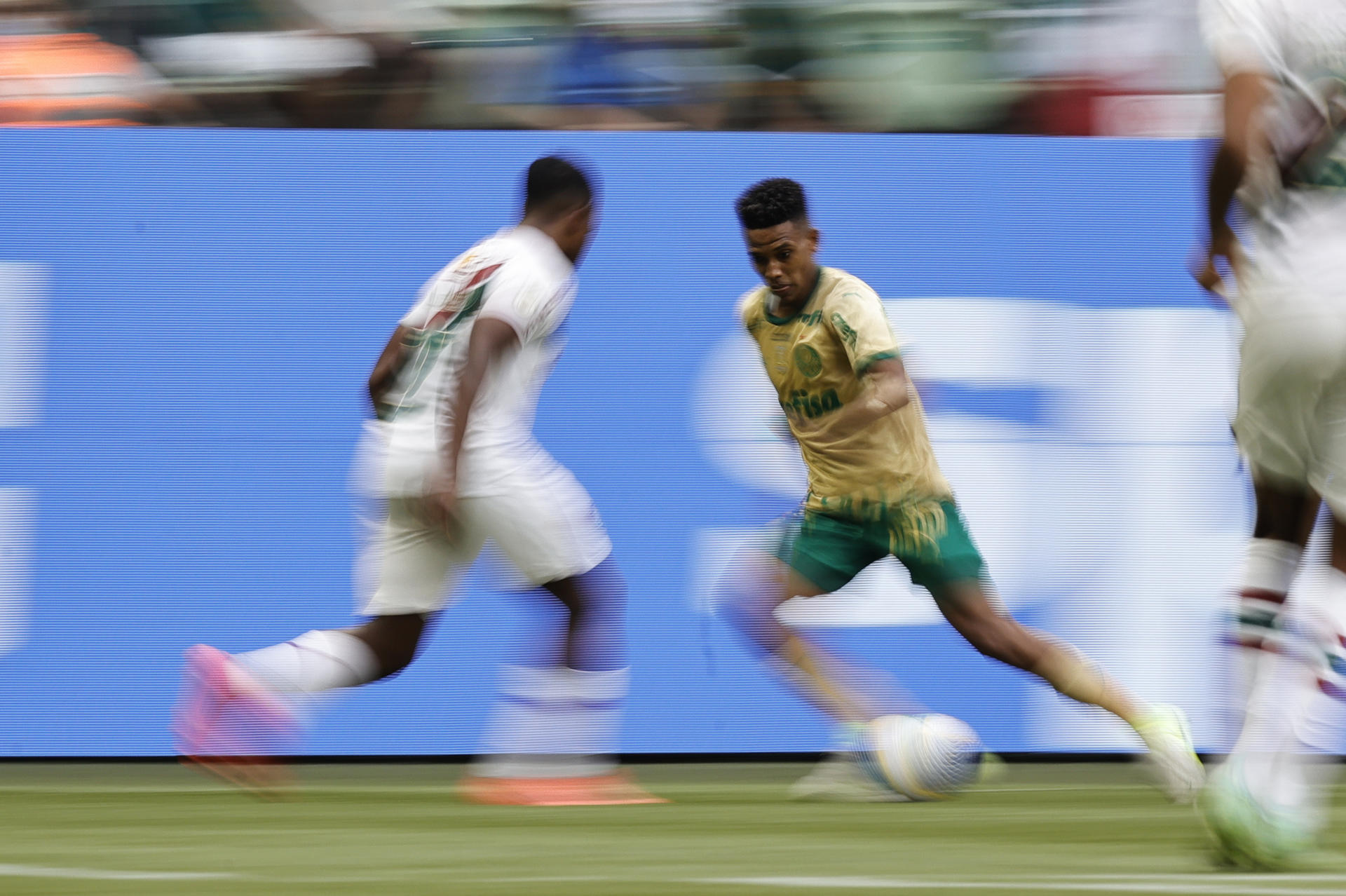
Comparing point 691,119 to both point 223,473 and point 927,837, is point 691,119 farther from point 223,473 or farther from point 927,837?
point 927,837

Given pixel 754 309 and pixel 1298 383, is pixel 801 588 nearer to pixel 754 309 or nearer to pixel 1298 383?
pixel 754 309

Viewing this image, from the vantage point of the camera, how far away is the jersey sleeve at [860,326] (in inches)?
190

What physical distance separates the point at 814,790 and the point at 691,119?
2563mm

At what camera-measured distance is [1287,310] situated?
10.8ft

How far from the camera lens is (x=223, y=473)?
616 centimetres

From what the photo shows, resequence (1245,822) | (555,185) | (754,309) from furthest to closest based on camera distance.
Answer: (754,309)
(555,185)
(1245,822)

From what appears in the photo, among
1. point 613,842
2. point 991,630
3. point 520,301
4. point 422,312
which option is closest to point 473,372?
point 520,301

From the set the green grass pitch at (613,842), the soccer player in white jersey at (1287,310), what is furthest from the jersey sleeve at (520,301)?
the soccer player in white jersey at (1287,310)

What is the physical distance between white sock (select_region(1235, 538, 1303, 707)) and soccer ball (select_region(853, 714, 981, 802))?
4.20 ft

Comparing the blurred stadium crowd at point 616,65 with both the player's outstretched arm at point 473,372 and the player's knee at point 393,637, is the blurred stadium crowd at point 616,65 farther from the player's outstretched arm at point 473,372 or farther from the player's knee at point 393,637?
the player's knee at point 393,637

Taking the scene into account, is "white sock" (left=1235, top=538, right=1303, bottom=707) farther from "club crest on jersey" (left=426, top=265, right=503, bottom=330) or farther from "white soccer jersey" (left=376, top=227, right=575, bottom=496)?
"club crest on jersey" (left=426, top=265, right=503, bottom=330)

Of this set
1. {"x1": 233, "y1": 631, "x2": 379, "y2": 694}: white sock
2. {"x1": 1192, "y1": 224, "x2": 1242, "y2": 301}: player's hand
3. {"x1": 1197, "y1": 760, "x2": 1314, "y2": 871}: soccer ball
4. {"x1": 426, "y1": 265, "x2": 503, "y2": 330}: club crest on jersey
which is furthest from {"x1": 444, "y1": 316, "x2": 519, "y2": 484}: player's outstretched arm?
{"x1": 1197, "y1": 760, "x2": 1314, "y2": 871}: soccer ball

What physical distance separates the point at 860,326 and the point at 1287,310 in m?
1.67

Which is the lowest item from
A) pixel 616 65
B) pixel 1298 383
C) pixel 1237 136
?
pixel 1298 383
